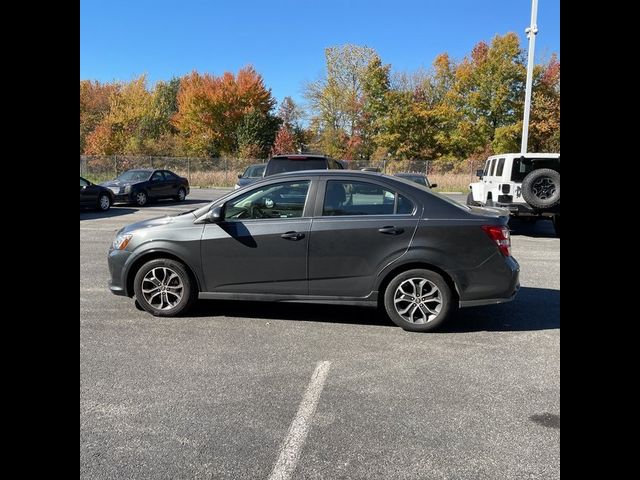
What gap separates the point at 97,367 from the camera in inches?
165

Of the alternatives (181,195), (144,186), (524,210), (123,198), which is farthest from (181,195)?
(524,210)

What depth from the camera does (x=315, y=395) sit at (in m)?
3.66

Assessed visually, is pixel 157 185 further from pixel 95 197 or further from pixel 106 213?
A: pixel 106 213

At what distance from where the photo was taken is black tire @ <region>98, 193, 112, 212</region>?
683 inches

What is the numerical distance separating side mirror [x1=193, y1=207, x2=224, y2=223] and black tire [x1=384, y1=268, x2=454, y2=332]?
1.91 metres

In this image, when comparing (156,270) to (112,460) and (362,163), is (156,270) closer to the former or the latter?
(112,460)

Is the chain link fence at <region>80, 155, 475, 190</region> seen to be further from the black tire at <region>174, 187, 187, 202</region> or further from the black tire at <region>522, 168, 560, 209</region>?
the black tire at <region>522, 168, 560, 209</region>

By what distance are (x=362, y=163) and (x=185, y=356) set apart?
35.1 meters

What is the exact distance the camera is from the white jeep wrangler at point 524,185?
1107 centimetres

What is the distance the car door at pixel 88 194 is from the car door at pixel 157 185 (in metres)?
3.25

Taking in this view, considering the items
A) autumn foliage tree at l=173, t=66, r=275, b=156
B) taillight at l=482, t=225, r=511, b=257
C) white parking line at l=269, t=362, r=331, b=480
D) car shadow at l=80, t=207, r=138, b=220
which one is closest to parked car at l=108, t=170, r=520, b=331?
taillight at l=482, t=225, r=511, b=257

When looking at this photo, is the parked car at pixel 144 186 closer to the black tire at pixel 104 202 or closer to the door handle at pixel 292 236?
the black tire at pixel 104 202

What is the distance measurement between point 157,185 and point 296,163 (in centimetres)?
1149
